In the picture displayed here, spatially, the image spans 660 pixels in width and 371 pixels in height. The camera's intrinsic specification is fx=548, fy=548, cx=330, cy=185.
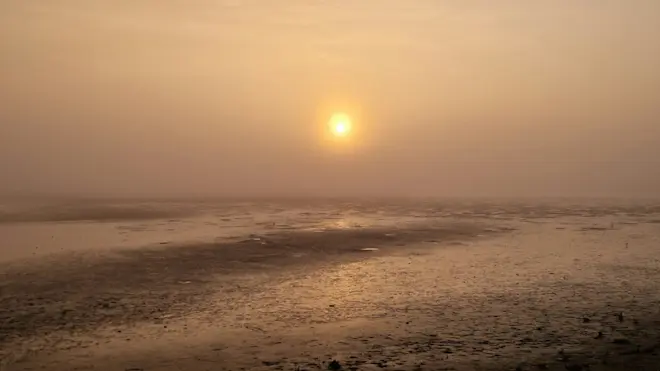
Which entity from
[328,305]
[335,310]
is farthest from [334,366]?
[328,305]

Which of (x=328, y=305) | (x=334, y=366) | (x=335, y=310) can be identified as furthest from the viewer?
(x=328, y=305)

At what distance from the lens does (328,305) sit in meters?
24.9

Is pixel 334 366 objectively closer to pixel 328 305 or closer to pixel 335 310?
pixel 335 310

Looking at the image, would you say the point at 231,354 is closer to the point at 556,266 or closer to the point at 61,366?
the point at 61,366

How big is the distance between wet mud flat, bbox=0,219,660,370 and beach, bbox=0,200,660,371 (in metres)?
0.09

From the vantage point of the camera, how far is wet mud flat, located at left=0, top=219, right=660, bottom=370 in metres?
17.3

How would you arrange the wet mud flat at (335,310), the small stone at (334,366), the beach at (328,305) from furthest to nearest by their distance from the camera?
the beach at (328,305), the wet mud flat at (335,310), the small stone at (334,366)

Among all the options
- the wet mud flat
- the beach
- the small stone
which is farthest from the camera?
the beach

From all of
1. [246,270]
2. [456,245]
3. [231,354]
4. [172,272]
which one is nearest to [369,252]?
[456,245]

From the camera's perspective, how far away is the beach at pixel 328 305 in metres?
17.4

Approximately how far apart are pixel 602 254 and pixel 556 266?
788 centimetres

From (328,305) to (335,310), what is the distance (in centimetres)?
102

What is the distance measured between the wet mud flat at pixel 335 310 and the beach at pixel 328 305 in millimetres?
90

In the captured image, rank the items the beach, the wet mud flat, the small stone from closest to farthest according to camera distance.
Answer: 1. the small stone
2. the wet mud flat
3. the beach
